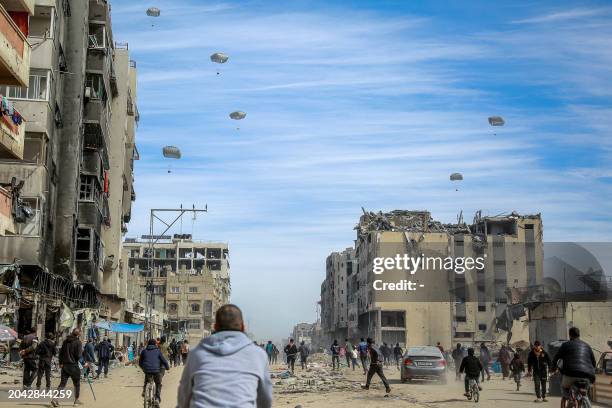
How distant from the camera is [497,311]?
107625 millimetres

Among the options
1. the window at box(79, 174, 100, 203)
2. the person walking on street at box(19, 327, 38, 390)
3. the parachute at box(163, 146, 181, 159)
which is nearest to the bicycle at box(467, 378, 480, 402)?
the person walking on street at box(19, 327, 38, 390)

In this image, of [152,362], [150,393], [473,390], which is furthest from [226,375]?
[473,390]

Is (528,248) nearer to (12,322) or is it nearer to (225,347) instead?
(12,322)

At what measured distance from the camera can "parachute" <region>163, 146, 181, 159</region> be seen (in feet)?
200

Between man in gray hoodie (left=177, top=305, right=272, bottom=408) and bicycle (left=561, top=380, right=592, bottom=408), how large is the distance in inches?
325

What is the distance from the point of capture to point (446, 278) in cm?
10738

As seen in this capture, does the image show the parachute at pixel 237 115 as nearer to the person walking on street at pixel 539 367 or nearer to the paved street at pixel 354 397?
the paved street at pixel 354 397

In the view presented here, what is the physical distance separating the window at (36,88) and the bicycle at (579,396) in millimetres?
29902

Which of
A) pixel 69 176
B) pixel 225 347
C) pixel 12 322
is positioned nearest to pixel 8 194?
pixel 12 322

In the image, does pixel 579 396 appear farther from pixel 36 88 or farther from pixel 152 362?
pixel 36 88

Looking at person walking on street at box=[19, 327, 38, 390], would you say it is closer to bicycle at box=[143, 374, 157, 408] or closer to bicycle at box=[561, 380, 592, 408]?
bicycle at box=[143, 374, 157, 408]

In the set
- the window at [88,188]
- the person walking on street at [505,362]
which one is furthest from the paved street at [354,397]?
the window at [88,188]

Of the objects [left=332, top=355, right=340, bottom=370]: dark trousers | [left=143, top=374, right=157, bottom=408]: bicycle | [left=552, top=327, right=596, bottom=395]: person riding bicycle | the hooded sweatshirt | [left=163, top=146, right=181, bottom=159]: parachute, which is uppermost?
[left=163, top=146, right=181, bottom=159]: parachute

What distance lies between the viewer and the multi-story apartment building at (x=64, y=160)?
3425cm
